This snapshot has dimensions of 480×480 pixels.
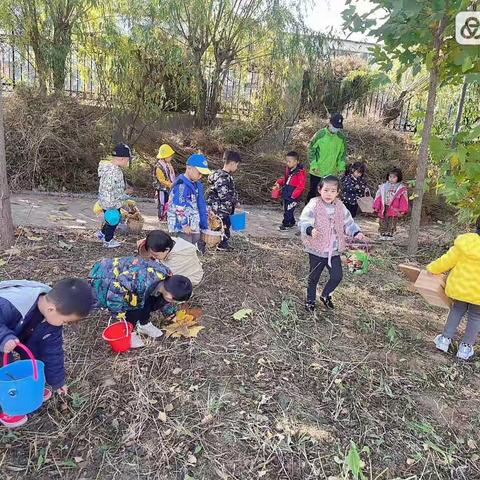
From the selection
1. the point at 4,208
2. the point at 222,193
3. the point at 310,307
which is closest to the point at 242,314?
the point at 310,307

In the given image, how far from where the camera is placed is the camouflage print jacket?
5.53m

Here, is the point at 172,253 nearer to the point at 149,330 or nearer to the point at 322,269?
the point at 149,330

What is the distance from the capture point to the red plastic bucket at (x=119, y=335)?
3.40 m

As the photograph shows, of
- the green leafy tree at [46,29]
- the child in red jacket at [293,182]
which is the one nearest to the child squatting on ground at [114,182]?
the child in red jacket at [293,182]

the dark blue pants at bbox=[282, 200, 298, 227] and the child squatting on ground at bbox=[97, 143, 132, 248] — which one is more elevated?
the child squatting on ground at bbox=[97, 143, 132, 248]

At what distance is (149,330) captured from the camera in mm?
3662

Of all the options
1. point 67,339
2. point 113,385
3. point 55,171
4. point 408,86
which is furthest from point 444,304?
point 408,86

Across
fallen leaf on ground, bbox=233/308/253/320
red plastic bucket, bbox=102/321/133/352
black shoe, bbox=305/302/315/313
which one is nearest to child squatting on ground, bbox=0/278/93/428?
red plastic bucket, bbox=102/321/133/352

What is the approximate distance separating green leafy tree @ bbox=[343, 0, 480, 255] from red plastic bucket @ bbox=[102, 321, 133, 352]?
8.96 ft

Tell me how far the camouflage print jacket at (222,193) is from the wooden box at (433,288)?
229 cm

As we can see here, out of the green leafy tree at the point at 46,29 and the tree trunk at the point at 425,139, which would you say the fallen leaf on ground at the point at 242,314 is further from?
the green leafy tree at the point at 46,29

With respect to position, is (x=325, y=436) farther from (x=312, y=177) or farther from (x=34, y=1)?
(x=34, y=1)

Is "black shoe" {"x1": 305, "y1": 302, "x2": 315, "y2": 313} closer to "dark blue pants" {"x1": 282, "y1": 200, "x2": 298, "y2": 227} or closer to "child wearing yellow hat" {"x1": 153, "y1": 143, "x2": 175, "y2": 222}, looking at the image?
"child wearing yellow hat" {"x1": 153, "y1": 143, "x2": 175, "y2": 222}

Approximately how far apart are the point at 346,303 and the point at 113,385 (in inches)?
98.3
